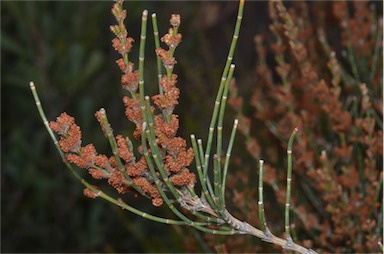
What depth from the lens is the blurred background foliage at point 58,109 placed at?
7.99 feet

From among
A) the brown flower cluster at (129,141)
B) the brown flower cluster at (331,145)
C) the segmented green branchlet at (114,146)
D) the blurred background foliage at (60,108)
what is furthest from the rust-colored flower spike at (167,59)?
the blurred background foliage at (60,108)

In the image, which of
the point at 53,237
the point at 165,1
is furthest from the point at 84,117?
→ the point at 165,1

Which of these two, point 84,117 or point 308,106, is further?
point 84,117

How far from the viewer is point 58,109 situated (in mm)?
2514

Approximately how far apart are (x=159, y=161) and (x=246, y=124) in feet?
2.36

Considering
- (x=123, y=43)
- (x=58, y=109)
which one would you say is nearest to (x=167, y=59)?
(x=123, y=43)

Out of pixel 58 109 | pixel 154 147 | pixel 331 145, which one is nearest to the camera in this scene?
pixel 154 147

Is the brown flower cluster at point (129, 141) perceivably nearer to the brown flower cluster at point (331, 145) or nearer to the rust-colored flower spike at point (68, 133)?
the rust-colored flower spike at point (68, 133)

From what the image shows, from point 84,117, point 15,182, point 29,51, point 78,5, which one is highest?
point 78,5

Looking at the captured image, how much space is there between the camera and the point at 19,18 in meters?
2.40

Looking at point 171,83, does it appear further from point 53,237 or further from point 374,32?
point 53,237

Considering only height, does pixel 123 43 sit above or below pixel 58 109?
below

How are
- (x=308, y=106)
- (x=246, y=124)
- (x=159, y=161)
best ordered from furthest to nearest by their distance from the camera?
(x=308, y=106) < (x=246, y=124) < (x=159, y=161)

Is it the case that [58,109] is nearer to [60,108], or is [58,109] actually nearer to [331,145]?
[60,108]
